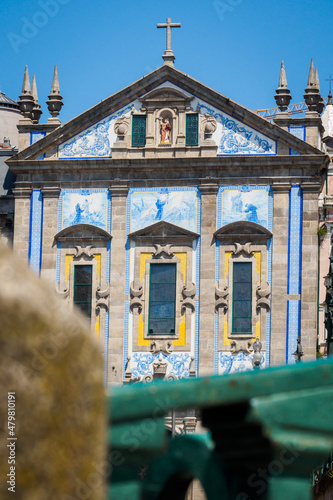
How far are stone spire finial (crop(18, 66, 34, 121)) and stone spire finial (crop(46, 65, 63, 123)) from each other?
80 centimetres

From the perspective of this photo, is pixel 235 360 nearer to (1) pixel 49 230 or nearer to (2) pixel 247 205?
(2) pixel 247 205

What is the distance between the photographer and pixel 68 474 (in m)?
2.50

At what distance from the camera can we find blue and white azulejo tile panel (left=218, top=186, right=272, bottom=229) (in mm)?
32406

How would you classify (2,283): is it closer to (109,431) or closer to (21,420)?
(21,420)

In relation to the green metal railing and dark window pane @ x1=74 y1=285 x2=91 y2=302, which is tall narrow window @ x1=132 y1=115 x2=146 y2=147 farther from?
the green metal railing

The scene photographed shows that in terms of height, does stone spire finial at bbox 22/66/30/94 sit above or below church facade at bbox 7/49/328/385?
above

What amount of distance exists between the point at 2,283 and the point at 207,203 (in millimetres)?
30349

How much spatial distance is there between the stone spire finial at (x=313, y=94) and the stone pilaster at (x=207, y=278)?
3.78 m

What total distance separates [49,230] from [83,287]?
2.11 m

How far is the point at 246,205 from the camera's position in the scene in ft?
107

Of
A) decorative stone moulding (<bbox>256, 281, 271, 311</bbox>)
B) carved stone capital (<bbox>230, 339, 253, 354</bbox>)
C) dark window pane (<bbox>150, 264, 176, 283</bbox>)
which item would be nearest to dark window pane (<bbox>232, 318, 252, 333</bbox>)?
carved stone capital (<bbox>230, 339, 253, 354</bbox>)

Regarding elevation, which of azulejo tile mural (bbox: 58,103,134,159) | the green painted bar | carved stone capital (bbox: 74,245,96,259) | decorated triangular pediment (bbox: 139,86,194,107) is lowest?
the green painted bar

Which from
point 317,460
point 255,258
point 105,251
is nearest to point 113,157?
point 105,251

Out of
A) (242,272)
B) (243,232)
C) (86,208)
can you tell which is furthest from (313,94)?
(86,208)
